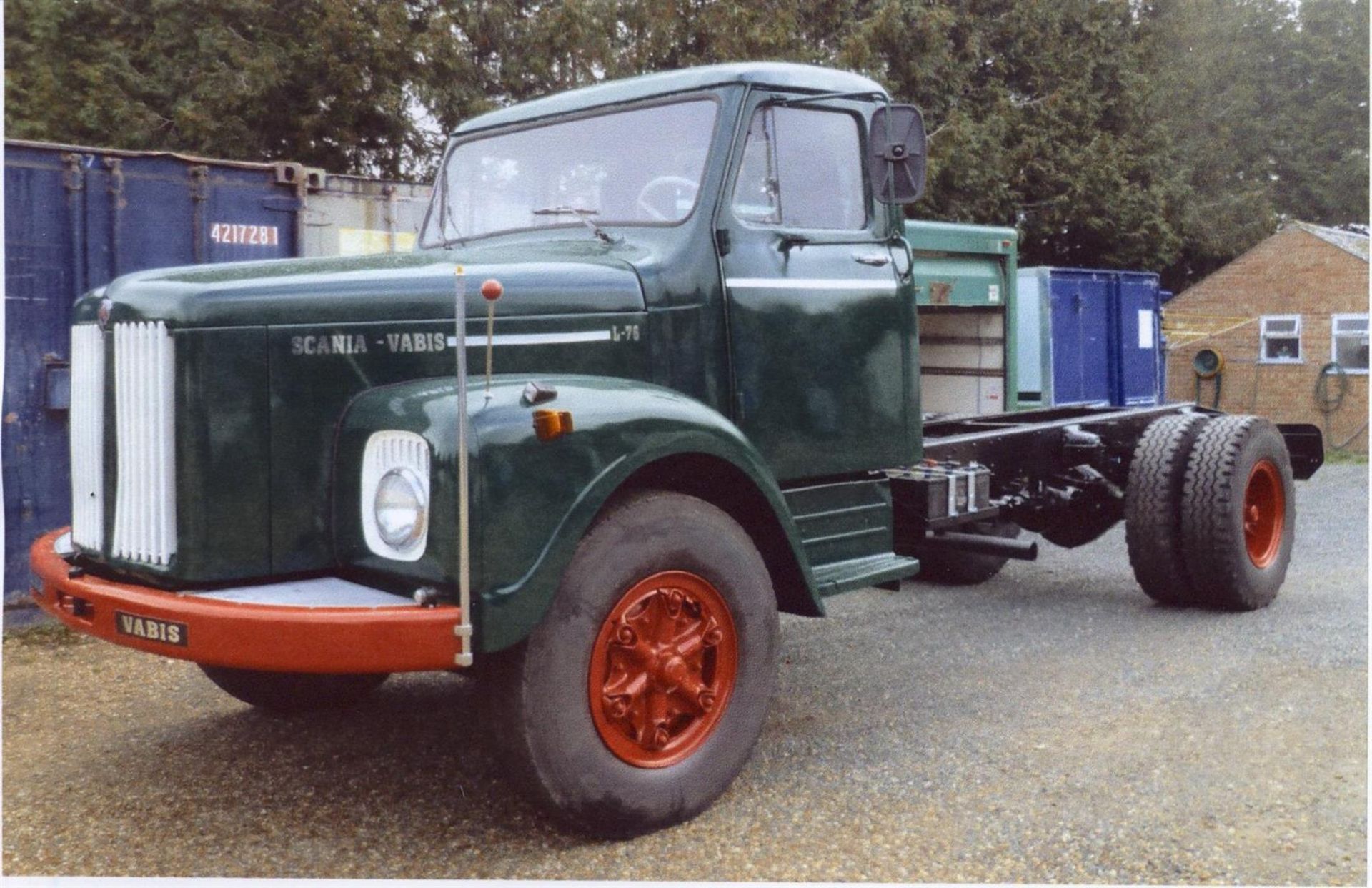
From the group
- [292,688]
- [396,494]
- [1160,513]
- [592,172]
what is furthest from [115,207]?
[1160,513]

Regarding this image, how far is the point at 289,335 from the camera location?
128 inches

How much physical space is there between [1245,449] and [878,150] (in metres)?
2.94

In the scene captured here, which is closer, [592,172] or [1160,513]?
[592,172]

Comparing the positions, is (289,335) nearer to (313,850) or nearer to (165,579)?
(165,579)

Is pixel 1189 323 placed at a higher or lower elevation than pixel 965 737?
higher

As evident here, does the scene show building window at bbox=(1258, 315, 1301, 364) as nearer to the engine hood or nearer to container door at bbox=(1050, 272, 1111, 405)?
container door at bbox=(1050, 272, 1111, 405)

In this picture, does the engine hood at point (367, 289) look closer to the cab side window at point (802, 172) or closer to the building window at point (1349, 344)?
the cab side window at point (802, 172)

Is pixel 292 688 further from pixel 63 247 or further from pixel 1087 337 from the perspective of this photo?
pixel 1087 337

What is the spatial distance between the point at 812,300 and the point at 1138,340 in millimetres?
11242

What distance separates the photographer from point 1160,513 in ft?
19.8

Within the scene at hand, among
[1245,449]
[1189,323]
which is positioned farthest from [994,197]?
[1245,449]

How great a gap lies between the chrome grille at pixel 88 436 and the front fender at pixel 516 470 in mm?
640

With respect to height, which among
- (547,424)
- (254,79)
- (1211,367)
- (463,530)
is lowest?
(463,530)

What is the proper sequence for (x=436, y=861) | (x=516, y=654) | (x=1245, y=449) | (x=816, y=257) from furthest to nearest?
(x=1245, y=449)
(x=816, y=257)
(x=436, y=861)
(x=516, y=654)
